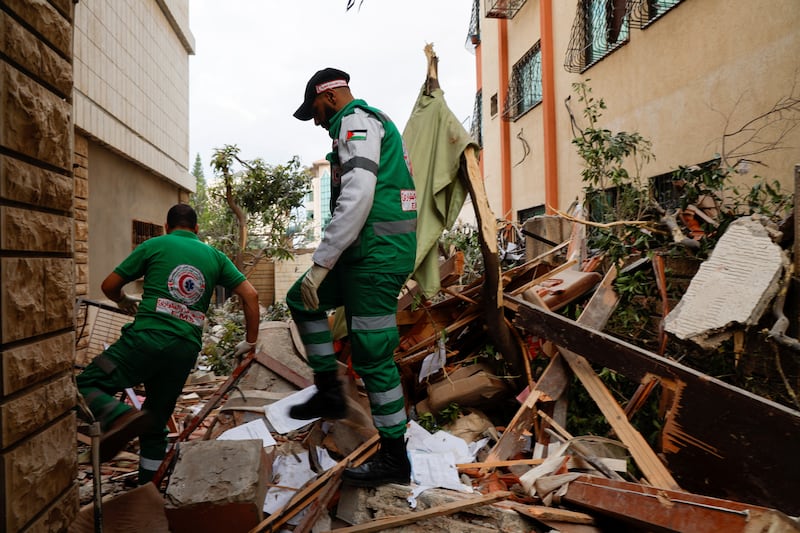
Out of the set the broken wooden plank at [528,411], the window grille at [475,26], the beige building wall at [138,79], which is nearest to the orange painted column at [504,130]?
the window grille at [475,26]

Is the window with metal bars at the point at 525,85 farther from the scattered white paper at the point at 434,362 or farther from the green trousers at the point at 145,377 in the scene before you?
the green trousers at the point at 145,377

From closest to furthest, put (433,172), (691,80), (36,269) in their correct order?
1. (36,269)
2. (433,172)
3. (691,80)

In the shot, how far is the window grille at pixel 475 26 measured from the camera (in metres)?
13.8

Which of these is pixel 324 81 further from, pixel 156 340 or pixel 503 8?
pixel 503 8

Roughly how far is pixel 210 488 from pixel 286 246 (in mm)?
9688

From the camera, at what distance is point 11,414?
1364 millimetres

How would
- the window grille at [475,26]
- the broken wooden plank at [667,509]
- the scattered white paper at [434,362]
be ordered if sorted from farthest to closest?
the window grille at [475,26]
the scattered white paper at [434,362]
the broken wooden plank at [667,509]

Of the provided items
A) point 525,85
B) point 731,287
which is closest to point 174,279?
point 731,287

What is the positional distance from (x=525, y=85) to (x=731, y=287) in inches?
360

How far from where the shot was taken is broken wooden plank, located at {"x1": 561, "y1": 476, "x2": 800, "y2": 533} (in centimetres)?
193

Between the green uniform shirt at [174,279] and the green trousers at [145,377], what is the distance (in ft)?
0.24

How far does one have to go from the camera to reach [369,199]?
8.43 feet

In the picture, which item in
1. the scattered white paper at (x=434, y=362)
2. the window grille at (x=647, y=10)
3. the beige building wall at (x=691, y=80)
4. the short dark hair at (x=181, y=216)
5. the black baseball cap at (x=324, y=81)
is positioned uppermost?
the window grille at (x=647, y=10)

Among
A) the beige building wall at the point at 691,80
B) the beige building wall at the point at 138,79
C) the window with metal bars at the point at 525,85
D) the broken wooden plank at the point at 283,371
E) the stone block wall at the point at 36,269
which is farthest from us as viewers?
the window with metal bars at the point at 525,85
